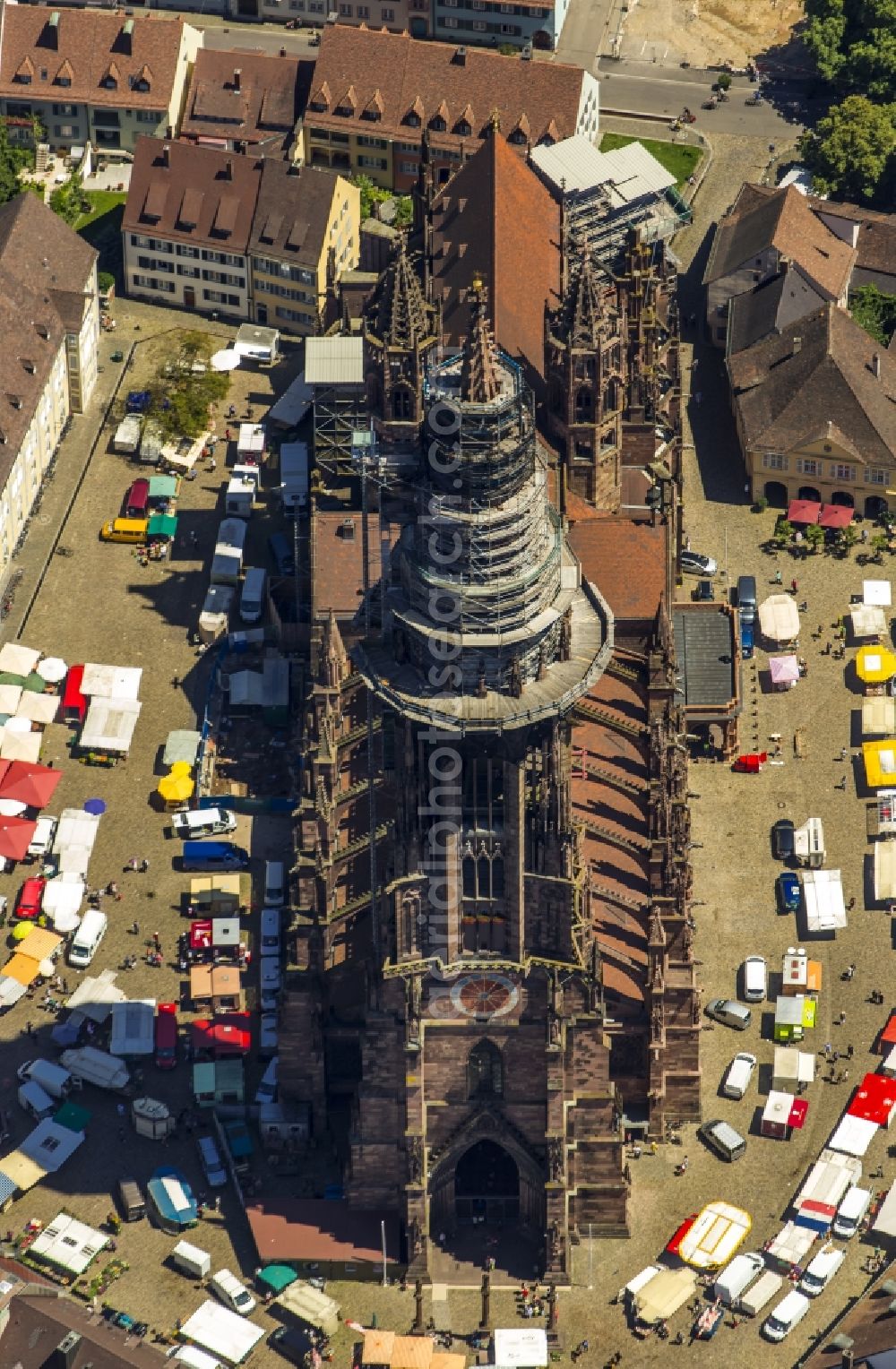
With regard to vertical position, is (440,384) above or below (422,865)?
above

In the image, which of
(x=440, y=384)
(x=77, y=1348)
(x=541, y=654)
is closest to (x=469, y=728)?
(x=541, y=654)

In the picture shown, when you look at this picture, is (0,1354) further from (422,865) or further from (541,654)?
(541,654)

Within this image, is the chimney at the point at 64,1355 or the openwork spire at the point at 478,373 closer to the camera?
the openwork spire at the point at 478,373

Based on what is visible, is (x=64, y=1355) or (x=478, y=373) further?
(x=64, y=1355)

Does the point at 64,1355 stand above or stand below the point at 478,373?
below

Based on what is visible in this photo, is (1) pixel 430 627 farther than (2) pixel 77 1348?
No

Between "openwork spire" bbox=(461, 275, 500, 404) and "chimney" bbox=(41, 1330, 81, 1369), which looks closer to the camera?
"openwork spire" bbox=(461, 275, 500, 404)

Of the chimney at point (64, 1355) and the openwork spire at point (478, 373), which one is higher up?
the openwork spire at point (478, 373)

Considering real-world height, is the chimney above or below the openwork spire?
below
